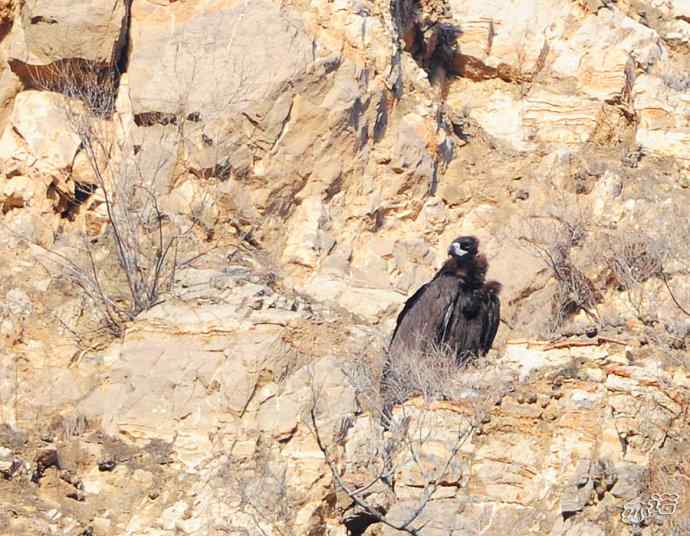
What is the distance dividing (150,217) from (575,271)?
3.94 meters

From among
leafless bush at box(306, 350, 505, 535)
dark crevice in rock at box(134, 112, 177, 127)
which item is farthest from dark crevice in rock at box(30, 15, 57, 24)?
leafless bush at box(306, 350, 505, 535)

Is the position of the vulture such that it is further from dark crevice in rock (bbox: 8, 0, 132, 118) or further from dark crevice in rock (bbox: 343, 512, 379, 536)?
dark crevice in rock (bbox: 8, 0, 132, 118)

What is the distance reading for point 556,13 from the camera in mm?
18484

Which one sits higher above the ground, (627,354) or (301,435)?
(627,354)

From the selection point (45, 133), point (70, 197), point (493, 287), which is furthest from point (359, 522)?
point (45, 133)

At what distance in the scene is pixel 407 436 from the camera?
11.5m

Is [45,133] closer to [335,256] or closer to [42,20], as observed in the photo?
[42,20]

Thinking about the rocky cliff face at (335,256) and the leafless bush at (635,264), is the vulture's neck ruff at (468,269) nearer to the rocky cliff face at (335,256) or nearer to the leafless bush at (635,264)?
the rocky cliff face at (335,256)

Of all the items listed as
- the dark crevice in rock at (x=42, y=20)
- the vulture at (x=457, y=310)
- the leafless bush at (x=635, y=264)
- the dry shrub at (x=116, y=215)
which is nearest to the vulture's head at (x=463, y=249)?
the vulture at (x=457, y=310)

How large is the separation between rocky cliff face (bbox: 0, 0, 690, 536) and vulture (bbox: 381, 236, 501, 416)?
39cm

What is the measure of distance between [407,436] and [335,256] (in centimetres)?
433

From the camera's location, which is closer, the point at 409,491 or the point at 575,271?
the point at 409,491

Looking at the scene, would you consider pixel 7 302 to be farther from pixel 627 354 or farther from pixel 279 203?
pixel 627 354

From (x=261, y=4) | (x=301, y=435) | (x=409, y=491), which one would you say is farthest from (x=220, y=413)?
(x=261, y=4)
